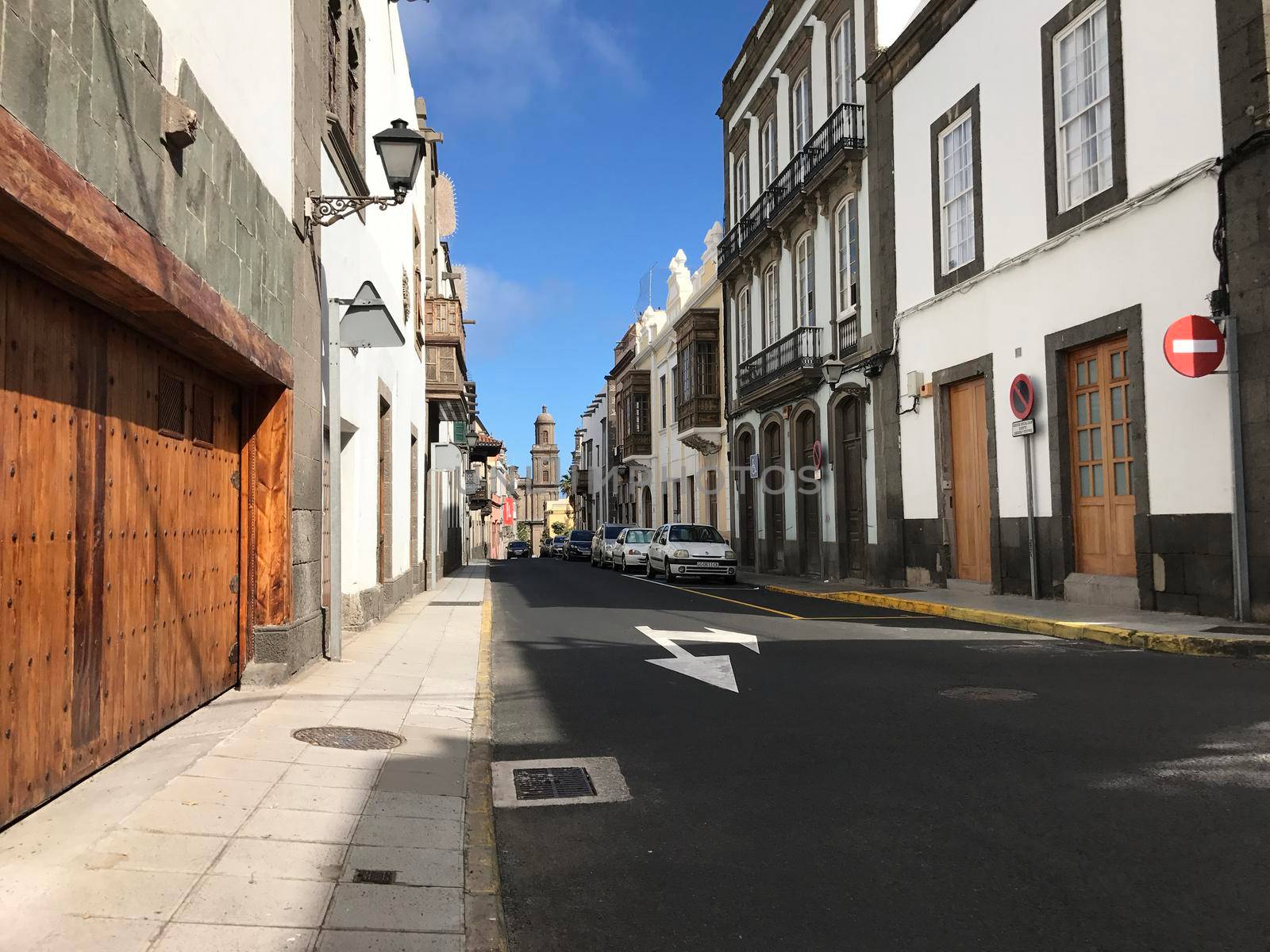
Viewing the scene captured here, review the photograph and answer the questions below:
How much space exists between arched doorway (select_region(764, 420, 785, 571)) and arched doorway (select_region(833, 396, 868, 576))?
3954 millimetres

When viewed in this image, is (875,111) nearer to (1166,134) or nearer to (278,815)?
(1166,134)

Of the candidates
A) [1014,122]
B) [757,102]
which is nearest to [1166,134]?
[1014,122]

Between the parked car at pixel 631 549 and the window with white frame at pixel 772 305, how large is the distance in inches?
288

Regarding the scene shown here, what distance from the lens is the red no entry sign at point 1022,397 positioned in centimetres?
1465

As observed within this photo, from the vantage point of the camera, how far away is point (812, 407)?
78.4 ft

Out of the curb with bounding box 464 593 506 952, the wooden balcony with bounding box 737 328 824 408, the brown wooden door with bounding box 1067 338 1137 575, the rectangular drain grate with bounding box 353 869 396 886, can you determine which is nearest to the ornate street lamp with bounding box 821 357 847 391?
the wooden balcony with bounding box 737 328 824 408

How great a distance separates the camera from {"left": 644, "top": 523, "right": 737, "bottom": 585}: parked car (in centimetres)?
2350

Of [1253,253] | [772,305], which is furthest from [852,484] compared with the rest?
[1253,253]

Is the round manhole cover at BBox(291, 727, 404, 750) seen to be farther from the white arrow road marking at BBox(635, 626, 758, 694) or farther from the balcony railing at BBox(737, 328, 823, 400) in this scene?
the balcony railing at BBox(737, 328, 823, 400)

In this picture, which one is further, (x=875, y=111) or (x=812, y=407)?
(x=812, y=407)

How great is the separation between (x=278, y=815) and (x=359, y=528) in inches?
311

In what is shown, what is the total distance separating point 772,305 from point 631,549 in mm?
9220

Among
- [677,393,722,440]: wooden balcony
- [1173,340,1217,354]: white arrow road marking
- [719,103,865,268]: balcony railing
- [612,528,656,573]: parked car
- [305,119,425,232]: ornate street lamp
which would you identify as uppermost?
[719,103,865,268]: balcony railing

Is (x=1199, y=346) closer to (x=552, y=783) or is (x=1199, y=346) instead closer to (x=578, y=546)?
(x=552, y=783)
